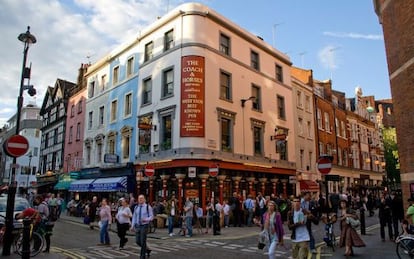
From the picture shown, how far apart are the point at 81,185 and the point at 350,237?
2528 centimetres

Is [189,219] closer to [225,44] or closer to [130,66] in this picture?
[225,44]

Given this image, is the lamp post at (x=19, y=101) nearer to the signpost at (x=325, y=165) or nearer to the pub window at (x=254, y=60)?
the signpost at (x=325, y=165)

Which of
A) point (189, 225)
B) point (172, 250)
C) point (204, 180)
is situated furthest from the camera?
point (204, 180)

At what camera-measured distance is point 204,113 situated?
858 inches

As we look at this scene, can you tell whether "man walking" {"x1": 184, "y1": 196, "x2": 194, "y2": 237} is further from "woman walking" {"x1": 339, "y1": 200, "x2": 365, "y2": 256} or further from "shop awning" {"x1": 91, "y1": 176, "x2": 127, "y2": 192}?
"shop awning" {"x1": 91, "y1": 176, "x2": 127, "y2": 192}

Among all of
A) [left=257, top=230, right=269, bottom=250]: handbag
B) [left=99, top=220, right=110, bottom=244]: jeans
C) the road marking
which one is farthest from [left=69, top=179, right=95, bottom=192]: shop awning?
[left=257, top=230, right=269, bottom=250]: handbag

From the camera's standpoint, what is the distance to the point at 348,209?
11102 millimetres

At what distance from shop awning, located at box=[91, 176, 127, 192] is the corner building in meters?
1.01

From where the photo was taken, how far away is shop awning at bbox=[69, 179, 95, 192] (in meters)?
29.0

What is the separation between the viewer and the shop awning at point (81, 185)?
29.0 m

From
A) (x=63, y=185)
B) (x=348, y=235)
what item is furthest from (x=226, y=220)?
(x=63, y=185)

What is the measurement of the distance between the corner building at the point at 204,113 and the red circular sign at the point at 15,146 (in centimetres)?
993

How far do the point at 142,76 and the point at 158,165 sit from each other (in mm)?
7817

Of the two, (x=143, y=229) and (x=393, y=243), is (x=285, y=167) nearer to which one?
(x=393, y=243)
